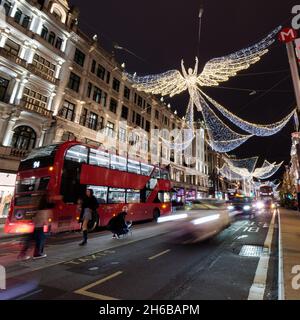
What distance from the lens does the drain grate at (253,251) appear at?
773 cm

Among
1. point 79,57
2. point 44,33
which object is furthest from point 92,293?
point 79,57

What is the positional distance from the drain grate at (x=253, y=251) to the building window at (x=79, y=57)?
24765 mm

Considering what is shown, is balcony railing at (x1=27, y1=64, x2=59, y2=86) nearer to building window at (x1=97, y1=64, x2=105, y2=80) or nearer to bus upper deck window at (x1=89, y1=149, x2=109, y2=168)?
building window at (x1=97, y1=64, x2=105, y2=80)

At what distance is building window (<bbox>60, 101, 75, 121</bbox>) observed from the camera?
22719 mm

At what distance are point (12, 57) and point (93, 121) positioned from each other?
391 inches

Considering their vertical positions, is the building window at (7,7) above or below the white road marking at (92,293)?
above

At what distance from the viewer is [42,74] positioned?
20.5m

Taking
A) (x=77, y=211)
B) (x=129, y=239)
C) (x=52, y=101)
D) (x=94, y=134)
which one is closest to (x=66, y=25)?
(x=52, y=101)

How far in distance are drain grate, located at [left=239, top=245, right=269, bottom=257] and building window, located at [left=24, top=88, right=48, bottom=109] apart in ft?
64.8

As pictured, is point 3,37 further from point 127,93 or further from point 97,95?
point 127,93

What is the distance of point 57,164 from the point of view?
10.9 meters

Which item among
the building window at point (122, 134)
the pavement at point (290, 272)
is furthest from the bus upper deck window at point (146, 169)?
the building window at point (122, 134)

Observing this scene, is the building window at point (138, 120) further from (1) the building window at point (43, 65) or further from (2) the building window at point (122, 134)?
(1) the building window at point (43, 65)

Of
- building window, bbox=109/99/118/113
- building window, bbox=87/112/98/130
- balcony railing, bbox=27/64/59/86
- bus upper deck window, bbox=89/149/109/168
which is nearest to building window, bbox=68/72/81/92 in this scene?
balcony railing, bbox=27/64/59/86
